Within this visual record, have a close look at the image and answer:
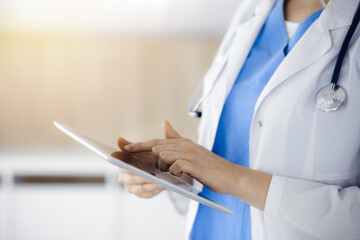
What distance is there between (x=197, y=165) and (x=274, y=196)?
0.55ft

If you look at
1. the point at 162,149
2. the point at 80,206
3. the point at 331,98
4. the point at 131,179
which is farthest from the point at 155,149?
the point at 80,206

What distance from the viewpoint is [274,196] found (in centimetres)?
61

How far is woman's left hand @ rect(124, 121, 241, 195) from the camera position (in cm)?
57

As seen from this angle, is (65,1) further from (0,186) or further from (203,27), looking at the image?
(0,186)

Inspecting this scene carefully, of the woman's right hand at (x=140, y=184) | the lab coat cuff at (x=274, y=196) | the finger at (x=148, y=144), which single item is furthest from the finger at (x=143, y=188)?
the lab coat cuff at (x=274, y=196)

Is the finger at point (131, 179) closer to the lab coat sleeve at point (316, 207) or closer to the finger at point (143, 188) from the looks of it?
the finger at point (143, 188)

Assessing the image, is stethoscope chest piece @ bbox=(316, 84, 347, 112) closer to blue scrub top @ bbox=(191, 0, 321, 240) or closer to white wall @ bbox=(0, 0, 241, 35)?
blue scrub top @ bbox=(191, 0, 321, 240)

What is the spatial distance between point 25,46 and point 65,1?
1.43 feet

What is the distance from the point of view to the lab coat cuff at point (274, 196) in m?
0.61

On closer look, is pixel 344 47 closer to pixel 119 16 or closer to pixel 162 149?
pixel 162 149

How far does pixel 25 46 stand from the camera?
2.20 metres

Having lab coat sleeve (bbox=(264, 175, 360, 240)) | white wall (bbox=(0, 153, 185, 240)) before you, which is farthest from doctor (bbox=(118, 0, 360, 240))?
white wall (bbox=(0, 153, 185, 240))

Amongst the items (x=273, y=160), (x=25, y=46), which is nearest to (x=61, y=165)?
(x=25, y=46)

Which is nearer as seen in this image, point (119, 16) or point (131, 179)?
point (131, 179)
